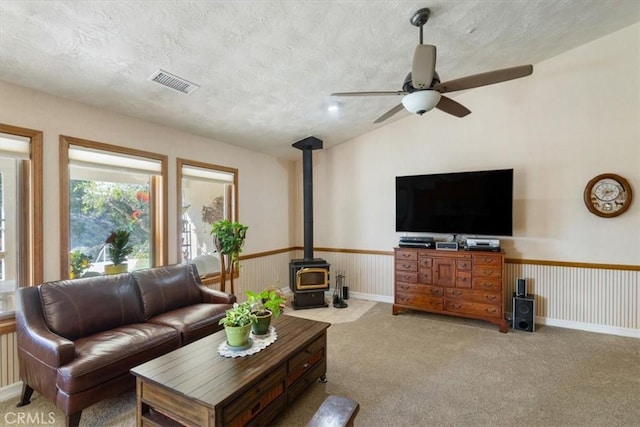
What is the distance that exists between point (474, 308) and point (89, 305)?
426cm

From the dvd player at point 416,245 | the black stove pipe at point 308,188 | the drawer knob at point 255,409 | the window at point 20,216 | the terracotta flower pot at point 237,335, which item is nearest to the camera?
the drawer knob at point 255,409

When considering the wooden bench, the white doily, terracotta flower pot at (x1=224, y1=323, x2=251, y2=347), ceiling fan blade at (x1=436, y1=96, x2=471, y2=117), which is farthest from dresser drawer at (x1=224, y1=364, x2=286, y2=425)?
ceiling fan blade at (x1=436, y1=96, x2=471, y2=117)

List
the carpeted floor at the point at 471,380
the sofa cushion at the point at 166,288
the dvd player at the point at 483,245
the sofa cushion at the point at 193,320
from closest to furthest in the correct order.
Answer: the carpeted floor at the point at 471,380, the sofa cushion at the point at 193,320, the sofa cushion at the point at 166,288, the dvd player at the point at 483,245

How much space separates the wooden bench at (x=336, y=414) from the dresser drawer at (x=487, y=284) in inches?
135

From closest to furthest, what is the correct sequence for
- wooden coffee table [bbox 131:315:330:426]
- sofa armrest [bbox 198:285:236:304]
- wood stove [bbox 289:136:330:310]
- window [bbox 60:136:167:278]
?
wooden coffee table [bbox 131:315:330:426], window [bbox 60:136:167:278], sofa armrest [bbox 198:285:236:304], wood stove [bbox 289:136:330:310]

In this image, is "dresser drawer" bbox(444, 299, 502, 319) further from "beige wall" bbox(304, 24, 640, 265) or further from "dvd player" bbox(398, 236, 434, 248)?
"beige wall" bbox(304, 24, 640, 265)

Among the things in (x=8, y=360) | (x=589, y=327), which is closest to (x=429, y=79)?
(x=589, y=327)

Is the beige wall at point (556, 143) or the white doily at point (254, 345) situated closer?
the white doily at point (254, 345)

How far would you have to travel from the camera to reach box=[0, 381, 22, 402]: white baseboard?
2408 millimetres

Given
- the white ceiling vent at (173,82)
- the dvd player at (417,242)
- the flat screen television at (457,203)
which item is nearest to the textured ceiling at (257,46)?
the white ceiling vent at (173,82)

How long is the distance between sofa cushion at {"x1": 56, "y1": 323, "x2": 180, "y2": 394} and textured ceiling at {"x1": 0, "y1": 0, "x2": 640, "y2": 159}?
86.3 inches

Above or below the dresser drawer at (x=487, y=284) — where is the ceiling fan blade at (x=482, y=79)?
above

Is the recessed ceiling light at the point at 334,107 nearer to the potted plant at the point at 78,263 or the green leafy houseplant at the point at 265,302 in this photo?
the green leafy houseplant at the point at 265,302

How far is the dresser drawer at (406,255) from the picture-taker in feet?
14.0
